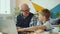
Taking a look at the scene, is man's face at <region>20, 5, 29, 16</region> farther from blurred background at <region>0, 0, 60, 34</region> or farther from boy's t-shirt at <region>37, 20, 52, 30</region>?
boy's t-shirt at <region>37, 20, 52, 30</region>

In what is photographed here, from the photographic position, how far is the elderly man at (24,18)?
6.26 ft

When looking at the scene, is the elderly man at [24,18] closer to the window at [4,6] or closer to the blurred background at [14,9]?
the blurred background at [14,9]

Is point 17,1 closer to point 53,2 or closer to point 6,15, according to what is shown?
point 6,15

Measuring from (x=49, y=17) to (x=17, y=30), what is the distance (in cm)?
43

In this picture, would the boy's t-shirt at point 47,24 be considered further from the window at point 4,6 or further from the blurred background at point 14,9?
the window at point 4,6

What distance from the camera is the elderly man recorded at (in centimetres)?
191

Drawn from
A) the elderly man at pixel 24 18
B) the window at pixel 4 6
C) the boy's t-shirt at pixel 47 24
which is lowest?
the boy's t-shirt at pixel 47 24

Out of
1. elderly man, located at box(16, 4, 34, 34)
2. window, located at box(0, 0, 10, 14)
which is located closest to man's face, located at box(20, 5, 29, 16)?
elderly man, located at box(16, 4, 34, 34)

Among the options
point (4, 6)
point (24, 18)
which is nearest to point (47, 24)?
point (24, 18)

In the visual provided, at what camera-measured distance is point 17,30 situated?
1.91 meters

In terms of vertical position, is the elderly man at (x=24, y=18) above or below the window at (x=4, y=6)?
below

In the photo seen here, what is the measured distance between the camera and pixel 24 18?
75.7 inches

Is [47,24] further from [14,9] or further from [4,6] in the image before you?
[4,6]

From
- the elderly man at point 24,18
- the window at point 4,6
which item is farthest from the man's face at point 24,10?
the window at point 4,6
